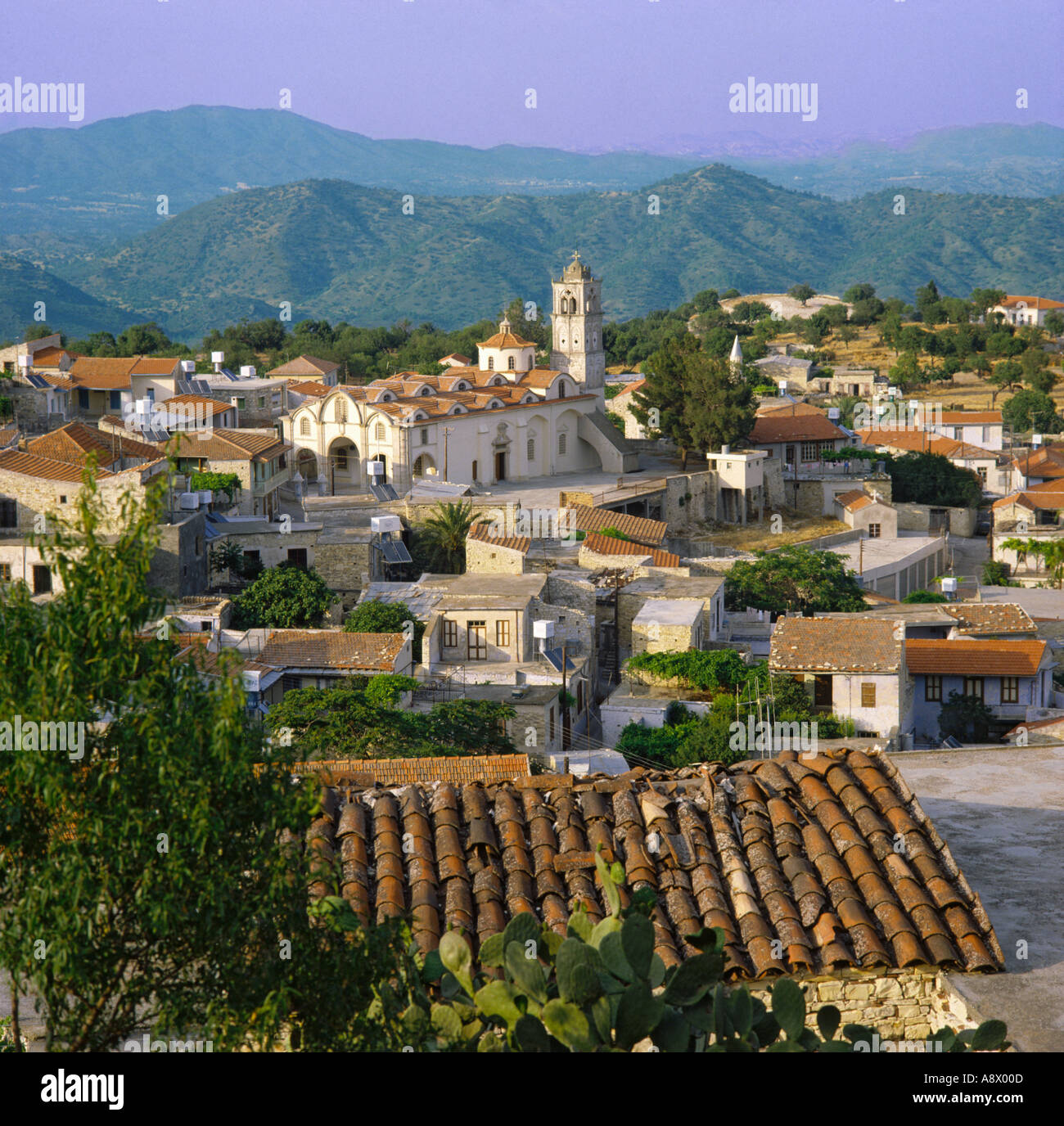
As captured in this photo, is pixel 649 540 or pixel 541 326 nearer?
pixel 649 540

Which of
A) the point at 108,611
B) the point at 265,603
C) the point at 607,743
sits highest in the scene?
the point at 108,611

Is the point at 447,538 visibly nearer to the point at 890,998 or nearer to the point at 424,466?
the point at 424,466

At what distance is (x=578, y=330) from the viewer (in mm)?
49812

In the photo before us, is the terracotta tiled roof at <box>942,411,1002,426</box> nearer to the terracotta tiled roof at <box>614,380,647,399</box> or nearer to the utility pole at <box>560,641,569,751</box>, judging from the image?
the terracotta tiled roof at <box>614,380,647,399</box>

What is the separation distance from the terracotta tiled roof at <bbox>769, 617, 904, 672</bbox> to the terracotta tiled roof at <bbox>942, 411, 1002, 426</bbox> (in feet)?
117

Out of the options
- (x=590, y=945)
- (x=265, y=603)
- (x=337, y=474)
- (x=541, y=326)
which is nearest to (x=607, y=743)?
(x=265, y=603)

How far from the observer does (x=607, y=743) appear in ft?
73.6

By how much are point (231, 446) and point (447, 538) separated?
5729mm

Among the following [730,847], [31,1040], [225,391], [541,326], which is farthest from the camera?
[541,326]

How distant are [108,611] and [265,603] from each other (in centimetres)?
2248

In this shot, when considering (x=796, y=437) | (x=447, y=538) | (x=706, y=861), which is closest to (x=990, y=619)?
(x=447, y=538)

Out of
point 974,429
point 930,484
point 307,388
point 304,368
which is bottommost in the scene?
point 930,484

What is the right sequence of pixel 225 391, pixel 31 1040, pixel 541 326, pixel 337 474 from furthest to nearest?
pixel 541 326
pixel 225 391
pixel 337 474
pixel 31 1040
